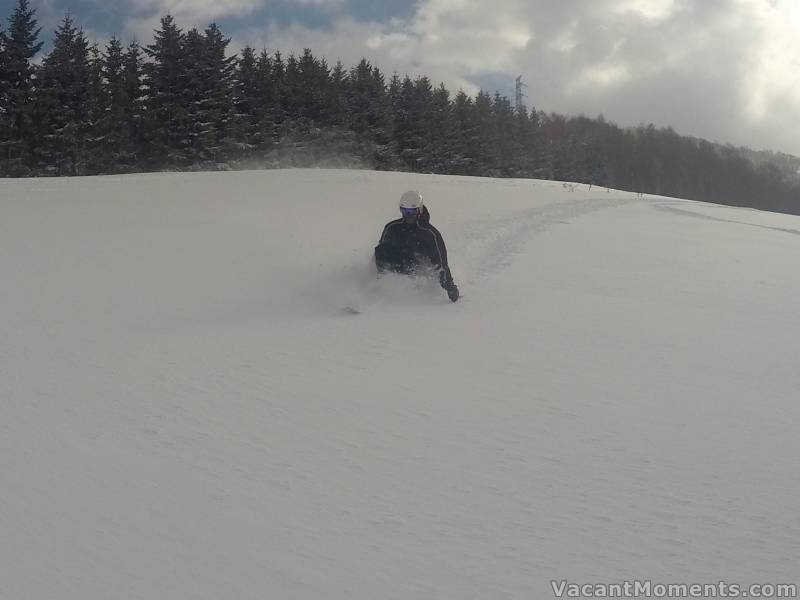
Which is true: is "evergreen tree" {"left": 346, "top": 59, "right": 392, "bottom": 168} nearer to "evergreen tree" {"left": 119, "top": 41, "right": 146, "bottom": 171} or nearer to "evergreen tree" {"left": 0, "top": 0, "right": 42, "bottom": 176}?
"evergreen tree" {"left": 119, "top": 41, "right": 146, "bottom": 171}

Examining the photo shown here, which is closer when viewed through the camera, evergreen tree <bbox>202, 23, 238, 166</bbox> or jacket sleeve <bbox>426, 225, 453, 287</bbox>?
jacket sleeve <bbox>426, 225, 453, 287</bbox>

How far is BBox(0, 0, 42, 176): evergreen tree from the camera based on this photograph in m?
29.4

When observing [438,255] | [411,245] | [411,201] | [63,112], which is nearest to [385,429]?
[438,255]

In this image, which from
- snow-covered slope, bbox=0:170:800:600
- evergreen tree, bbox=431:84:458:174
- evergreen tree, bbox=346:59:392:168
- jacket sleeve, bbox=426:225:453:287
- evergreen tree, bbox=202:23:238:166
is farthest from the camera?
evergreen tree, bbox=431:84:458:174

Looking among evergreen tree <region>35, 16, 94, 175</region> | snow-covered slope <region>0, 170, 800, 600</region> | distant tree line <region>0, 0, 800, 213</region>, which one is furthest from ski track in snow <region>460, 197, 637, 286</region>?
evergreen tree <region>35, 16, 94, 175</region>

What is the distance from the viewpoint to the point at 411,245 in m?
7.34

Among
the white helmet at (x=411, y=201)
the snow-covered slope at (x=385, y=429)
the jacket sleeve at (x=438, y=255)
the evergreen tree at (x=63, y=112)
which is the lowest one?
the snow-covered slope at (x=385, y=429)

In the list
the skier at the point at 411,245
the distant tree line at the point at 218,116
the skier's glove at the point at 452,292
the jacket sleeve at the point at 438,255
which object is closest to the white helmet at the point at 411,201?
the skier at the point at 411,245

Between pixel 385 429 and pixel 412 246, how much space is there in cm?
405

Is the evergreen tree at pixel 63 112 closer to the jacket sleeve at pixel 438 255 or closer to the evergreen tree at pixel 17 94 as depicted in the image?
the evergreen tree at pixel 17 94

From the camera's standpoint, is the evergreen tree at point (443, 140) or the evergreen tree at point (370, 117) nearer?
the evergreen tree at point (370, 117)

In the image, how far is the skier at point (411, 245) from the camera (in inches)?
286

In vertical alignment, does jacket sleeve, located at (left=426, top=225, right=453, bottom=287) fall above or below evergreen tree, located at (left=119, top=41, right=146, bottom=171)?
below

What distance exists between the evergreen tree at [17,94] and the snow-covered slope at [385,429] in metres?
26.0
